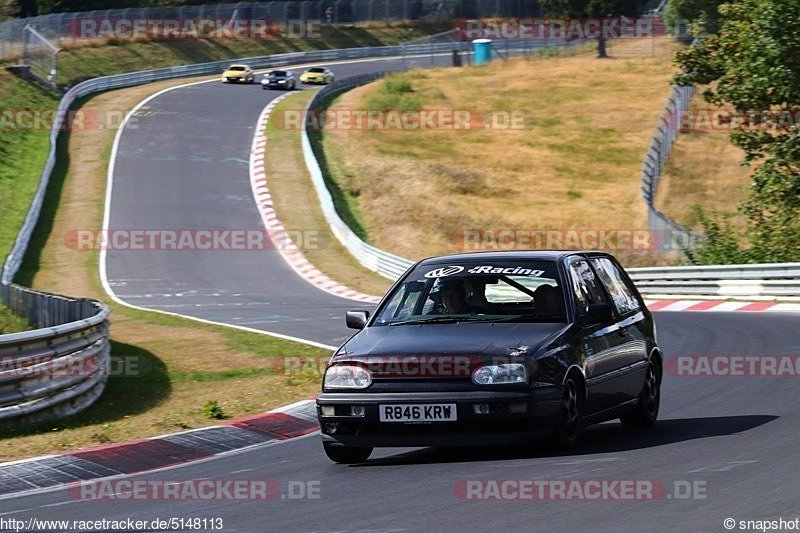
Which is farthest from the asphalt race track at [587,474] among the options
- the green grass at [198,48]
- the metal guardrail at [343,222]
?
the green grass at [198,48]

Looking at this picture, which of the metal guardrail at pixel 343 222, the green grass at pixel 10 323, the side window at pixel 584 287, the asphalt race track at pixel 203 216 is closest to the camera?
the side window at pixel 584 287

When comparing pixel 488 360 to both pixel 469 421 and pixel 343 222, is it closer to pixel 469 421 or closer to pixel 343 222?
pixel 469 421

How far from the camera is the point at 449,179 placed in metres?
47.1

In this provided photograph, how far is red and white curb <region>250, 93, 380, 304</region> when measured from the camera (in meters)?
31.3

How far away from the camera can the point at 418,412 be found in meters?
8.45

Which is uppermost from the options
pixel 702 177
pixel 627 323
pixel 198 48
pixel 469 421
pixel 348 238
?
pixel 627 323

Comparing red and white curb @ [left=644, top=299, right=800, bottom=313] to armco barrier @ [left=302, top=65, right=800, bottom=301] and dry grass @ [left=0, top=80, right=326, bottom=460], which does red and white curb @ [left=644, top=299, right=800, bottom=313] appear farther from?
dry grass @ [left=0, top=80, right=326, bottom=460]

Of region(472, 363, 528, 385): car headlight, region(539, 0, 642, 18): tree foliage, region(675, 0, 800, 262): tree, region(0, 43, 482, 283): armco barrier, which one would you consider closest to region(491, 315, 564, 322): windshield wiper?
region(472, 363, 528, 385): car headlight

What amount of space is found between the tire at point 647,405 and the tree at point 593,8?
77.1 metres

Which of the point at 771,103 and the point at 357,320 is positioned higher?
the point at 357,320

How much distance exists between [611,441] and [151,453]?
3.62m

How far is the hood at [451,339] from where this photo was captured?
852 cm

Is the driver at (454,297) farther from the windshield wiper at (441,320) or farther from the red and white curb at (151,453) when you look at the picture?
the red and white curb at (151,453)

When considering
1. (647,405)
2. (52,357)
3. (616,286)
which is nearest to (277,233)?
(52,357)
